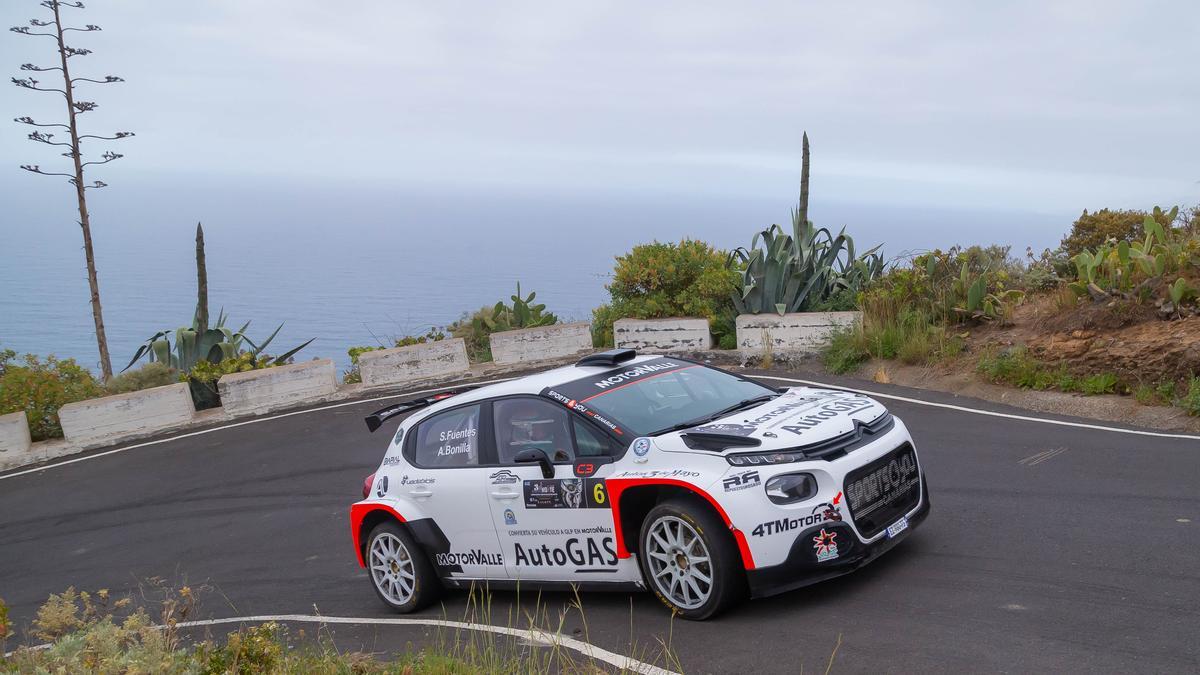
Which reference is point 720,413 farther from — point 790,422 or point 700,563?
point 700,563

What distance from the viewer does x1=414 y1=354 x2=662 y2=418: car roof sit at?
8.00 metres

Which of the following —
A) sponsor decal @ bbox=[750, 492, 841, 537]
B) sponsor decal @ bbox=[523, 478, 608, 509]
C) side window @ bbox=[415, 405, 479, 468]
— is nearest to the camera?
sponsor decal @ bbox=[750, 492, 841, 537]

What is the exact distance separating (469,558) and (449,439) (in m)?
0.97

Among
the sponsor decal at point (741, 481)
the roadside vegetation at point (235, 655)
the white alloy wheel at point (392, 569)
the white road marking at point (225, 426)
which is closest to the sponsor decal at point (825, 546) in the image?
the sponsor decal at point (741, 481)

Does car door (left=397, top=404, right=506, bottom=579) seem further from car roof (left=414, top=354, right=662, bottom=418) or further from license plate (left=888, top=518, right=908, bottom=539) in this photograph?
license plate (left=888, top=518, right=908, bottom=539)

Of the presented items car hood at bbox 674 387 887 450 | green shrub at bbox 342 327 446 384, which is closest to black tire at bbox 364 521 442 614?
car hood at bbox 674 387 887 450

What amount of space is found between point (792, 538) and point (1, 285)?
16230 centimetres

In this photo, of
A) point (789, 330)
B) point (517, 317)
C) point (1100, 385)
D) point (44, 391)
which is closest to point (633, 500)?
point (1100, 385)

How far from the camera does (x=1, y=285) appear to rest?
473ft

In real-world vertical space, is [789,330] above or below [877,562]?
above

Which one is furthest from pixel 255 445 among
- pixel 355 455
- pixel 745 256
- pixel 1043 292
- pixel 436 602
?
pixel 1043 292

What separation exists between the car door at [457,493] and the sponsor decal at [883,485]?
2.76m

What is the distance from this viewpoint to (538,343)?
18359mm

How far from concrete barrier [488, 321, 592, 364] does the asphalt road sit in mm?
3601
